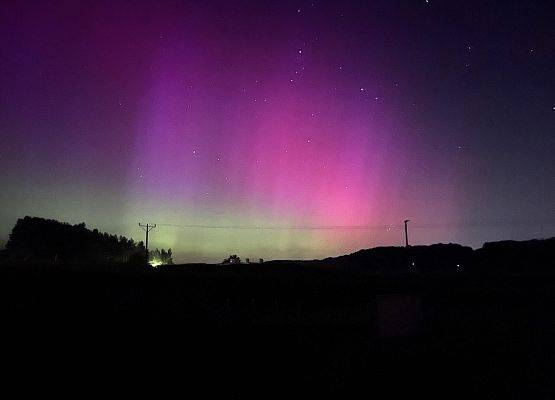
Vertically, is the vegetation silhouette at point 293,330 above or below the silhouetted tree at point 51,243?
below

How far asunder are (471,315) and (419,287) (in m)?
8.01

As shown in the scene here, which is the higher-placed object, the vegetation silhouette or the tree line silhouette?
the tree line silhouette

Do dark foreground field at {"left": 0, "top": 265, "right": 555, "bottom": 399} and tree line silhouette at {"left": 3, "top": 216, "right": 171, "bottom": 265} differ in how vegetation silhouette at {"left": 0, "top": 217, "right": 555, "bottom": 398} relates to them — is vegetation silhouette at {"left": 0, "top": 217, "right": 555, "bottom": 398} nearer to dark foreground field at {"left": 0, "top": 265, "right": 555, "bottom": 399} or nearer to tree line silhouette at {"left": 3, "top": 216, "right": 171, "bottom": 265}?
dark foreground field at {"left": 0, "top": 265, "right": 555, "bottom": 399}

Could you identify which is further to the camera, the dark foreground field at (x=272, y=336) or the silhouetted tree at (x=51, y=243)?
the silhouetted tree at (x=51, y=243)

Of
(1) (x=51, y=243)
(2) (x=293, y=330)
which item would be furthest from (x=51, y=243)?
(2) (x=293, y=330)

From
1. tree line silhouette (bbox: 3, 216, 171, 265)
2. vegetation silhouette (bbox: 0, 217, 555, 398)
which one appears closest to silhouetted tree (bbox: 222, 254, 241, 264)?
tree line silhouette (bbox: 3, 216, 171, 265)

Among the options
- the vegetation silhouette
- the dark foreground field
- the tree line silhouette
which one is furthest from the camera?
the tree line silhouette

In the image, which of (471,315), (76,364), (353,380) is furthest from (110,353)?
(471,315)

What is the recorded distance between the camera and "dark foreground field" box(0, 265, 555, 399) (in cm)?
→ 1123

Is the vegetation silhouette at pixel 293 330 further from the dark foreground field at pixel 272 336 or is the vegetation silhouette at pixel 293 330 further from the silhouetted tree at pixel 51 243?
the silhouetted tree at pixel 51 243

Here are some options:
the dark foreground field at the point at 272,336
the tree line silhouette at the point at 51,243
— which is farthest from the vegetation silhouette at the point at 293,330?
the tree line silhouette at the point at 51,243

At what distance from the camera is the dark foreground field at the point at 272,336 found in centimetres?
1123

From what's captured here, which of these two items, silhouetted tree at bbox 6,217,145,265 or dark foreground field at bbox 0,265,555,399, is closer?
dark foreground field at bbox 0,265,555,399

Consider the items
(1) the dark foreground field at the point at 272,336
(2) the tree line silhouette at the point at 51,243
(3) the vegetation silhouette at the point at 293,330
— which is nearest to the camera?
(1) the dark foreground field at the point at 272,336
